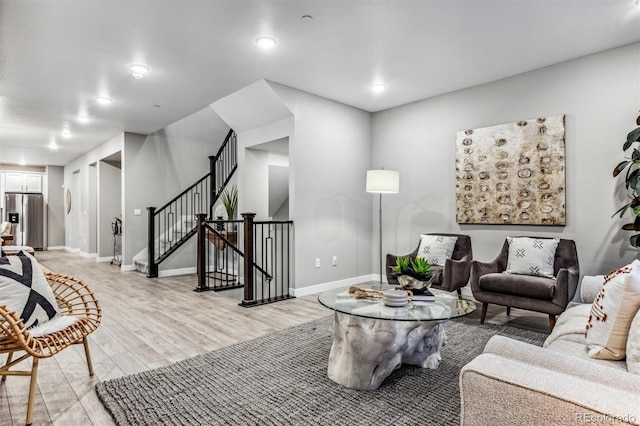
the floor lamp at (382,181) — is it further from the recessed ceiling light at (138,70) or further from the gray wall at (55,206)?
the gray wall at (55,206)

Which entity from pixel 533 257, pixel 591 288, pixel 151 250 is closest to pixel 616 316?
pixel 591 288

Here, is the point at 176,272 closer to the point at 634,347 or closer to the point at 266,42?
the point at 266,42

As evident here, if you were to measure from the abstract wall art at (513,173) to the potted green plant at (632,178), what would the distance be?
1.78 ft

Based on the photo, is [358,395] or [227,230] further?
[227,230]

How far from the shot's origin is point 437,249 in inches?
179

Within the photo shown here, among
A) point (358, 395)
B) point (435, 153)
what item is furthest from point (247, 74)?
point (358, 395)

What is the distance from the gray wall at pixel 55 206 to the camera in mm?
11516

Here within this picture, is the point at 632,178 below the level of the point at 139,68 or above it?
below

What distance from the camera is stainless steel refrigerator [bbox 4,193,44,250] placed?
10.8 m

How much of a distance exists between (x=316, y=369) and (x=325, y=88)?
3.48m

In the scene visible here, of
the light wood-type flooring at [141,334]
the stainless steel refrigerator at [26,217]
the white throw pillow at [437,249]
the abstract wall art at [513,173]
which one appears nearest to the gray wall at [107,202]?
the light wood-type flooring at [141,334]

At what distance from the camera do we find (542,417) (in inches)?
40.4

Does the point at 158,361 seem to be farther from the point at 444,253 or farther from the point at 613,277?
the point at 444,253

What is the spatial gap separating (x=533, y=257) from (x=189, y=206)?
21.2ft
